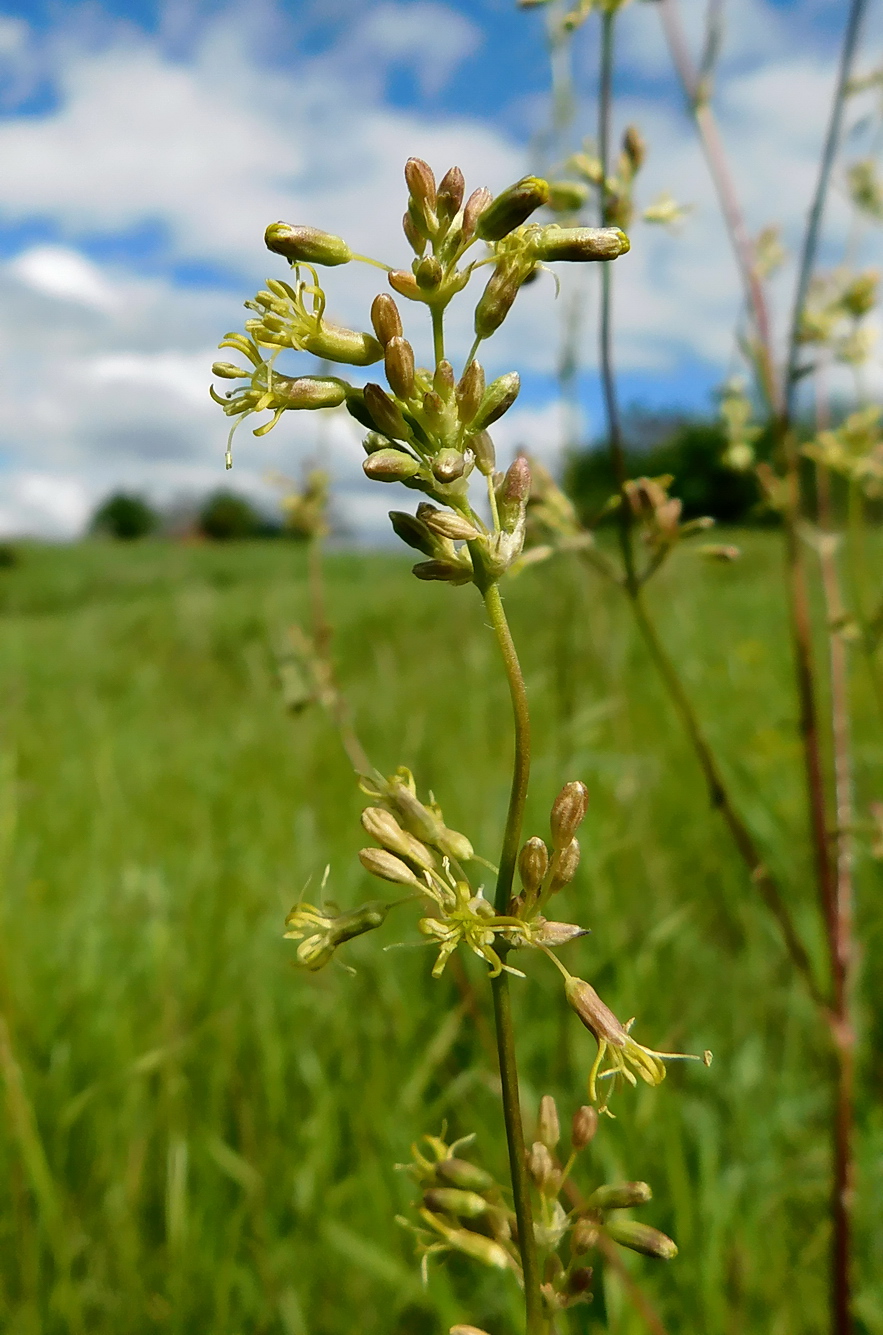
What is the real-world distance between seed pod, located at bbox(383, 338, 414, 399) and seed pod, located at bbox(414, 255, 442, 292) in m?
0.05

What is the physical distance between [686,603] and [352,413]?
22.7 feet

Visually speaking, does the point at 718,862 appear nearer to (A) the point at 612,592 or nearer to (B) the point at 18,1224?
A: (B) the point at 18,1224

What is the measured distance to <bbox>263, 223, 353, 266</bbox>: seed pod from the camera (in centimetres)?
87

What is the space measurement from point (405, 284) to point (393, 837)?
0.45 m

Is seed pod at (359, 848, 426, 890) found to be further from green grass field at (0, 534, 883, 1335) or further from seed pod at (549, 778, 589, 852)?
green grass field at (0, 534, 883, 1335)

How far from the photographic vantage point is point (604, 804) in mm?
3875

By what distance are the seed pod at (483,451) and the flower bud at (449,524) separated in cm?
7

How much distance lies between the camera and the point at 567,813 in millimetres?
834

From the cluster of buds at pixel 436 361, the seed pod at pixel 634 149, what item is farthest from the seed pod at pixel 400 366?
the seed pod at pixel 634 149

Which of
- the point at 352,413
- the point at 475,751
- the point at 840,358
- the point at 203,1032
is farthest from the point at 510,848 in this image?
the point at 475,751

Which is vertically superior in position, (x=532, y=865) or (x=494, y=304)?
(x=494, y=304)

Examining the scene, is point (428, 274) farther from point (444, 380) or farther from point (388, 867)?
point (388, 867)

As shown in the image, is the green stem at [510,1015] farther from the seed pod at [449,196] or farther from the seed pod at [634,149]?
the seed pod at [634,149]

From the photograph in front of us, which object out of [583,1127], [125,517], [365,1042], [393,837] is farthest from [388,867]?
[125,517]
